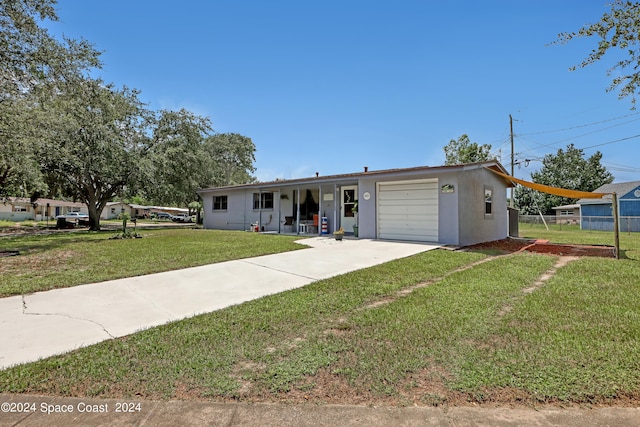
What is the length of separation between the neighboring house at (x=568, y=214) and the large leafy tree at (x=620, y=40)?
28.3 meters

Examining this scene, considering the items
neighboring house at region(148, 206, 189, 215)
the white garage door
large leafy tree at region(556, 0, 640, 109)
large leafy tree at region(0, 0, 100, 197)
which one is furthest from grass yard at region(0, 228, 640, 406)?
neighboring house at region(148, 206, 189, 215)

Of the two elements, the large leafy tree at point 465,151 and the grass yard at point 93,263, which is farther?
the large leafy tree at point 465,151

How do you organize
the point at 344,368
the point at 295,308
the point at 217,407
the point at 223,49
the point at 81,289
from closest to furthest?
the point at 217,407 < the point at 344,368 < the point at 295,308 < the point at 81,289 < the point at 223,49

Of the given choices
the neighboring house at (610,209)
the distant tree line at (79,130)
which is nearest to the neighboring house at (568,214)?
the neighboring house at (610,209)

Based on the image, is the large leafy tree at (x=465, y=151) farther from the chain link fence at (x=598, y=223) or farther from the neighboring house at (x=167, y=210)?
the neighboring house at (x=167, y=210)

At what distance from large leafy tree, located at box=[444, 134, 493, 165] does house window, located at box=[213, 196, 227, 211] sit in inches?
977

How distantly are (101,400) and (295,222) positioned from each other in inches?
581

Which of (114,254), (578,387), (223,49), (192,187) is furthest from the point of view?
(192,187)

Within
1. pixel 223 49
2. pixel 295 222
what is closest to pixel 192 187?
pixel 295 222

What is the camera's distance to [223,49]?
38.1ft

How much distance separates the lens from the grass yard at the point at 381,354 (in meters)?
2.35

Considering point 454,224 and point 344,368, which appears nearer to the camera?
point 344,368

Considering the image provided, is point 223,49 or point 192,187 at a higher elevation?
point 223,49

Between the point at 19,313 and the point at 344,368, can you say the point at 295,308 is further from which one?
the point at 19,313
